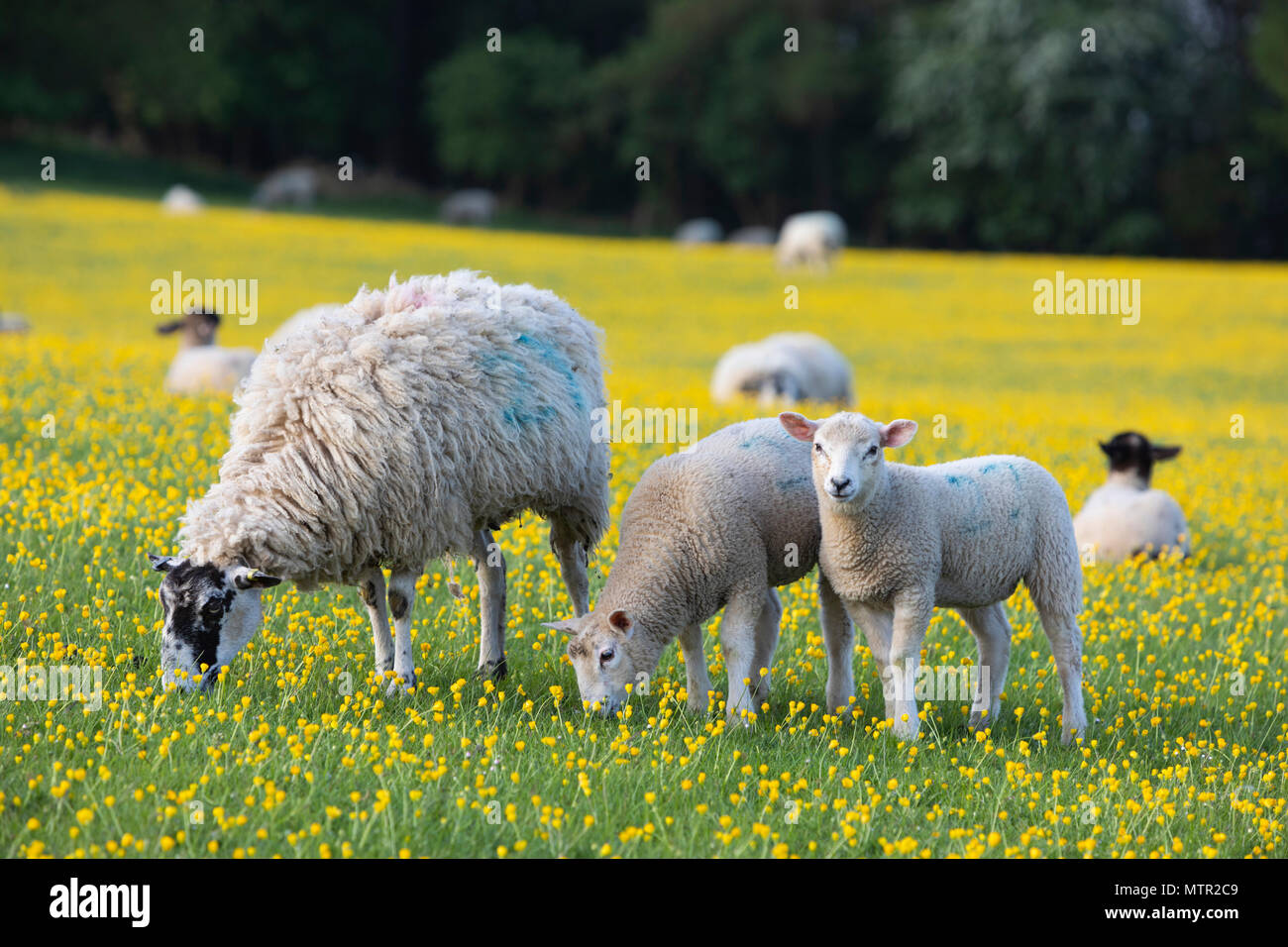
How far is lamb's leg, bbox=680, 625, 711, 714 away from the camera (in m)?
6.73

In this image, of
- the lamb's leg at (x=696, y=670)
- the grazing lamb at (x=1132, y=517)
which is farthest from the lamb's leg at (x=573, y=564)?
the grazing lamb at (x=1132, y=517)

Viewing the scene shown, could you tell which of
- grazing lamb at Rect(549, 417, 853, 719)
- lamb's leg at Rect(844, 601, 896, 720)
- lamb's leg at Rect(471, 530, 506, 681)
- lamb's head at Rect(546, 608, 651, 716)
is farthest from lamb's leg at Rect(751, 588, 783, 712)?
lamb's leg at Rect(471, 530, 506, 681)

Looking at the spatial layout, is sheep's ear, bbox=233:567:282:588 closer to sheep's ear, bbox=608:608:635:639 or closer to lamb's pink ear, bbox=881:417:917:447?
sheep's ear, bbox=608:608:635:639

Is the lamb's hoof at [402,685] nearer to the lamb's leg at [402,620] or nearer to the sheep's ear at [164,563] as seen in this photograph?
the lamb's leg at [402,620]

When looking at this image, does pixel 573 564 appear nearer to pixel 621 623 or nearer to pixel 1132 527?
pixel 621 623

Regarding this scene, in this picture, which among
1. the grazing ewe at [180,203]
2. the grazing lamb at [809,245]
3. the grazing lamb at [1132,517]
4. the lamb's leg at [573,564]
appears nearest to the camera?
the lamb's leg at [573,564]

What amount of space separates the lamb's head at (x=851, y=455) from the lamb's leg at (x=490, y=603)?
70.9 inches

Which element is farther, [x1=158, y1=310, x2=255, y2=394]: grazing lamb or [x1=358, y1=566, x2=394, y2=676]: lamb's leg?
[x1=158, y1=310, x2=255, y2=394]: grazing lamb

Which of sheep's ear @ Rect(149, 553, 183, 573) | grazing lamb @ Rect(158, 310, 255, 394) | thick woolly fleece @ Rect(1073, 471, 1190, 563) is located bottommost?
sheep's ear @ Rect(149, 553, 183, 573)

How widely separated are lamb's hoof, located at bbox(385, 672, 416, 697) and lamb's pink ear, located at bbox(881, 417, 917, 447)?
103 inches

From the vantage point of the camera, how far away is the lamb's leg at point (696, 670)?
673cm

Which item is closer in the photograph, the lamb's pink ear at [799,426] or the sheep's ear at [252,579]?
the sheep's ear at [252,579]

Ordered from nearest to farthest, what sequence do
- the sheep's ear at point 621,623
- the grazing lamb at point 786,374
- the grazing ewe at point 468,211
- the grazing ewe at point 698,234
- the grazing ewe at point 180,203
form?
the sheep's ear at point 621,623
the grazing lamb at point 786,374
the grazing ewe at point 180,203
the grazing ewe at point 468,211
the grazing ewe at point 698,234

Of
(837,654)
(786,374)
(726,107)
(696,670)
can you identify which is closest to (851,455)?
(837,654)
